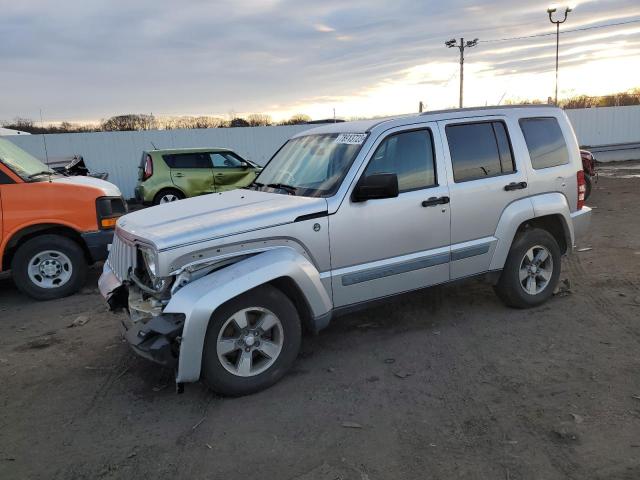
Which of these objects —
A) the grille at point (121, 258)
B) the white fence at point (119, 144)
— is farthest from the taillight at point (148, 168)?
the grille at point (121, 258)

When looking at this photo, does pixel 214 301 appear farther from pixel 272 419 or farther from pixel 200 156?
pixel 200 156

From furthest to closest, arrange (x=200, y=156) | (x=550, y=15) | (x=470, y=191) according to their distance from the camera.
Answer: (x=550, y=15) → (x=200, y=156) → (x=470, y=191)

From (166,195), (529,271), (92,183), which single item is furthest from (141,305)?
(166,195)

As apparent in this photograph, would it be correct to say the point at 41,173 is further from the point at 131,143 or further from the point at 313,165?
the point at 131,143

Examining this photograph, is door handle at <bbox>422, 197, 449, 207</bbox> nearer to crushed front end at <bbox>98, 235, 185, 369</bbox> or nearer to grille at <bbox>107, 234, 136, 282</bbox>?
crushed front end at <bbox>98, 235, 185, 369</bbox>

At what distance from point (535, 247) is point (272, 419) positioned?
3312 millimetres

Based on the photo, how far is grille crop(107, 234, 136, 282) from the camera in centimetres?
408

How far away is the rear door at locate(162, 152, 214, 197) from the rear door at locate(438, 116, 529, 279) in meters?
9.46

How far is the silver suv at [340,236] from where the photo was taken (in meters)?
3.60

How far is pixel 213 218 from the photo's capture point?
394 centimetres

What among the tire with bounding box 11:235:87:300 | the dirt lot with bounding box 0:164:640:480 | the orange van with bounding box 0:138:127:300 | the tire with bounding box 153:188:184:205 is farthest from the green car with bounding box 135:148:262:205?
the dirt lot with bounding box 0:164:640:480

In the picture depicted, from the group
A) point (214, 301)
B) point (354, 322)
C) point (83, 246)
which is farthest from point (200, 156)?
point (214, 301)

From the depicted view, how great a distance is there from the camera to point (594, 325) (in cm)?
486

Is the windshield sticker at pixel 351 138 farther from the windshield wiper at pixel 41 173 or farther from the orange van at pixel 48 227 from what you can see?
the windshield wiper at pixel 41 173
